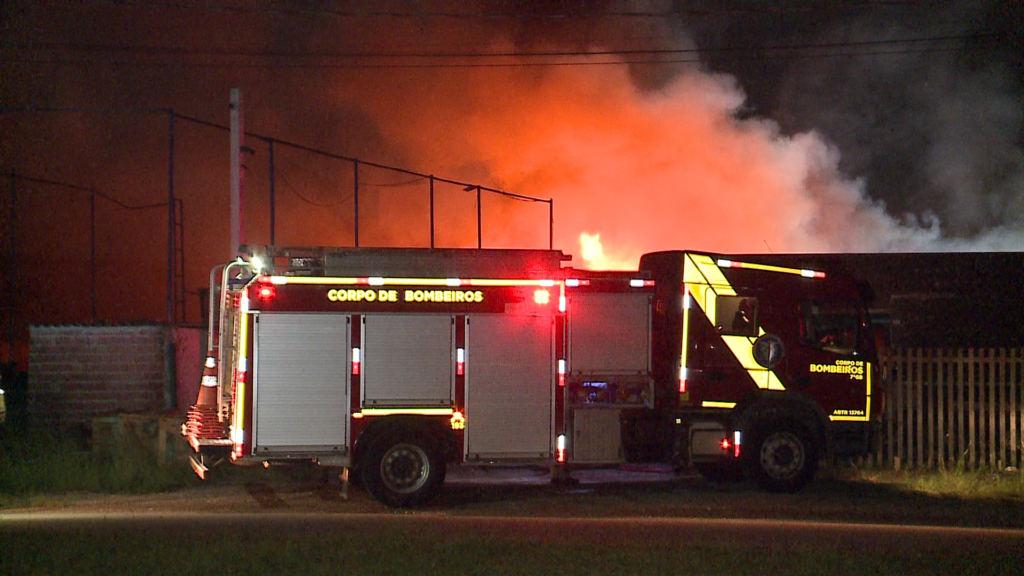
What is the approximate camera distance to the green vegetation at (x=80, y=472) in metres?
12.1

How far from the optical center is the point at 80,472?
1269 cm

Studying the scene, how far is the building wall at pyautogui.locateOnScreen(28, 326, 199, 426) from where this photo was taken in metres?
17.4

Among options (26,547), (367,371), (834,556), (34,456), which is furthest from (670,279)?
(34,456)

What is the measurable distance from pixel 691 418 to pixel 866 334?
2507mm

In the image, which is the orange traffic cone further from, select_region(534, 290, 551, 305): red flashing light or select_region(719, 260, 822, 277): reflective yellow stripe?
select_region(719, 260, 822, 277): reflective yellow stripe

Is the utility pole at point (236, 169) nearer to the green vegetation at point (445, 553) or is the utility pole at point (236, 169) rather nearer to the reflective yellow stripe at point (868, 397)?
the green vegetation at point (445, 553)

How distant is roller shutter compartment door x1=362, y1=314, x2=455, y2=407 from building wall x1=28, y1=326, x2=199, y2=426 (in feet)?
25.7

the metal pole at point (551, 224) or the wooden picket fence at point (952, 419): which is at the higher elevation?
the metal pole at point (551, 224)

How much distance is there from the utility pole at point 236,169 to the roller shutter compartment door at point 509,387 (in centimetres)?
631

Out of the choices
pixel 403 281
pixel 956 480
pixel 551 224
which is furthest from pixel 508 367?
pixel 551 224

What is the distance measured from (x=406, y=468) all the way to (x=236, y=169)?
295 inches

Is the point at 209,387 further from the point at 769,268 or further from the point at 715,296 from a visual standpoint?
the point at 769,268

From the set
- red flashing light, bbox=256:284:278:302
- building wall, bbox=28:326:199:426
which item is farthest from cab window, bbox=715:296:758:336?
building wall, bbox=28:326:199:426

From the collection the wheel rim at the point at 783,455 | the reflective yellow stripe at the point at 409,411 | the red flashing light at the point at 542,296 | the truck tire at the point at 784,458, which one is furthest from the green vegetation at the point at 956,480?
the reflective yellow stripe at the point at 409,411
